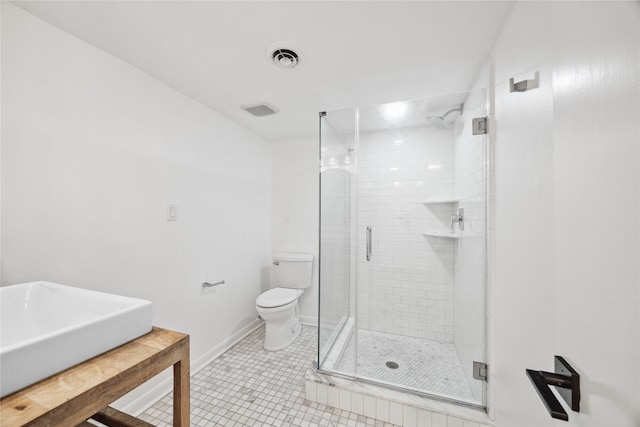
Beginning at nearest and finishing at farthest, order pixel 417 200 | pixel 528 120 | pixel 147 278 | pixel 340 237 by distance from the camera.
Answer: pixel 528 120, pixel 147 278, pixel 417 200, pixel 340 237

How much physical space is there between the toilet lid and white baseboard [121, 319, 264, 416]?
1.61ft

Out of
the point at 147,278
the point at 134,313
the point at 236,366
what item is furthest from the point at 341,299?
the point at 134,313

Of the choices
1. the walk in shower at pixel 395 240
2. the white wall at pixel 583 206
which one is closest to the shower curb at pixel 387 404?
the walk in shower at pixel 395 240

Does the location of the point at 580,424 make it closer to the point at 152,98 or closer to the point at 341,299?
the point at 341,299

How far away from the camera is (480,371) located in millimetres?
1447

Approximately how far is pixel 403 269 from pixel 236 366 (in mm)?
1608

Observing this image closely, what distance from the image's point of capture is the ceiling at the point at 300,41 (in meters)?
1.14

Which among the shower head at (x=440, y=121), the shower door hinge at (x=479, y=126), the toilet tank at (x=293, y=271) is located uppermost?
the shower head at (x=440, y=121)

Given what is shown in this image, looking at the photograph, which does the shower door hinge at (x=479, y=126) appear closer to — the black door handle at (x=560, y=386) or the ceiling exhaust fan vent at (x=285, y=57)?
the ceiling exhaust fan vent at (x=285, y=57)

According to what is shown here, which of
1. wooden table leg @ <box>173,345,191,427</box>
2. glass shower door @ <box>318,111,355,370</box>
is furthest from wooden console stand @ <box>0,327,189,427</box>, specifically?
glass shower door @ <box>318,111,355,370</box>

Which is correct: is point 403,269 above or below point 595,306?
below

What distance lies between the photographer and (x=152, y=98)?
1.70 metres

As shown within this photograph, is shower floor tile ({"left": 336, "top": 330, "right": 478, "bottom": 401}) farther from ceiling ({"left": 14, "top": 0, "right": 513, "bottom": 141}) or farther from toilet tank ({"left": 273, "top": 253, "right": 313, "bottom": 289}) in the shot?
ceiling ({"left": 14, "top": 0, "right": 513, "bottom": 141})

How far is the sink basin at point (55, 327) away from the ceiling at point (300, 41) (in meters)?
1.26
